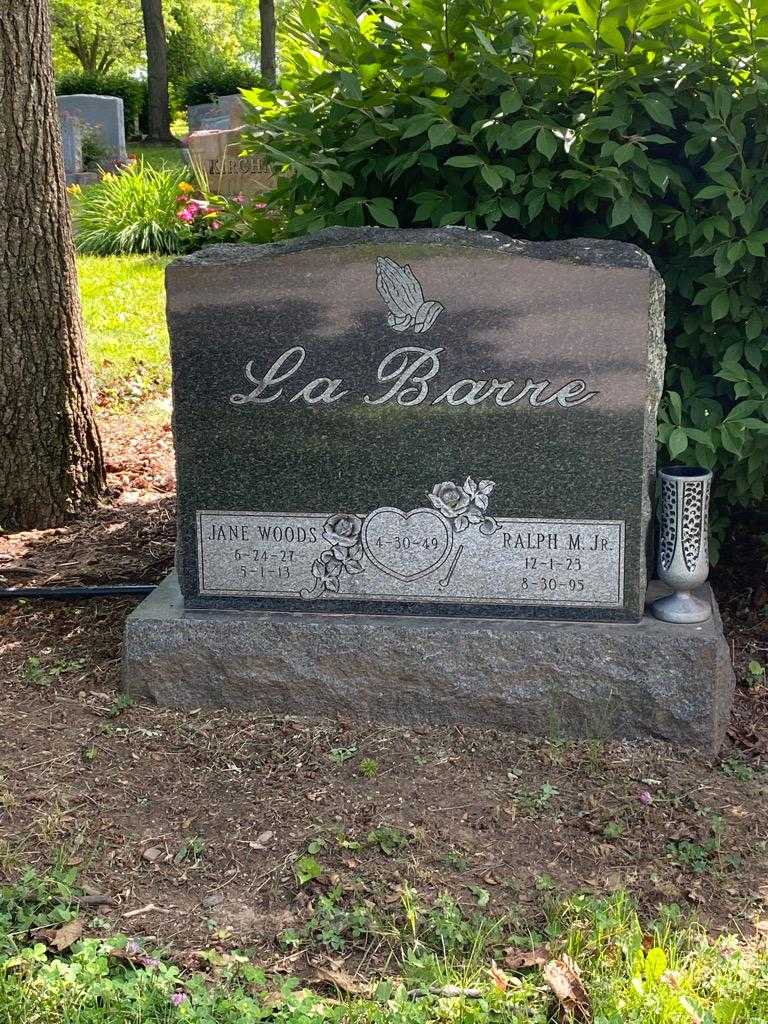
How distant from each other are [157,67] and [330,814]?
25.3 meters

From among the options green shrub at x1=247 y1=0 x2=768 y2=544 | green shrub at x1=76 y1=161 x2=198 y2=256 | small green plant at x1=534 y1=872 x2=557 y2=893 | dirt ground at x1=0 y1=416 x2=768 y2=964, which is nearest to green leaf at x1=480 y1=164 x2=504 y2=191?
green shrub at x1=247 y1=0 x2=768 y2=544

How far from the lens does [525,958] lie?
266 cm

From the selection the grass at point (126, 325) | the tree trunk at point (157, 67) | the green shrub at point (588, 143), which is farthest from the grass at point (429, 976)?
the tree trunk at point (157, 67)

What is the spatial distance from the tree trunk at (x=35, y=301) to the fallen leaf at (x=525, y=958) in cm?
331

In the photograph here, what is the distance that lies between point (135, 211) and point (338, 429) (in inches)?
387

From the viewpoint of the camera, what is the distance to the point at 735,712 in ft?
13.0

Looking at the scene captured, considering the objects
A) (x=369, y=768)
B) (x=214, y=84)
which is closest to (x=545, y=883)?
(x=369, y=768)

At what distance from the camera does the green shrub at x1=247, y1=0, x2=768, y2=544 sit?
3.64 meters

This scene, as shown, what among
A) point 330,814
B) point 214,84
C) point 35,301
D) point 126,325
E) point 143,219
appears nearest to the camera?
point 330,814

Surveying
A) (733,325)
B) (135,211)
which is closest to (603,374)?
(733,325)

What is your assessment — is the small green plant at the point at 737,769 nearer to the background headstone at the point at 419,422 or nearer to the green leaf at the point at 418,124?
the background headstone at the point at 419,422

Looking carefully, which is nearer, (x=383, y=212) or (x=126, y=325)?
(x=383, y=212)

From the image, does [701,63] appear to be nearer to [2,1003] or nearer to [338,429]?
[338,429]

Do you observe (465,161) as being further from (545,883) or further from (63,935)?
(63,935)
